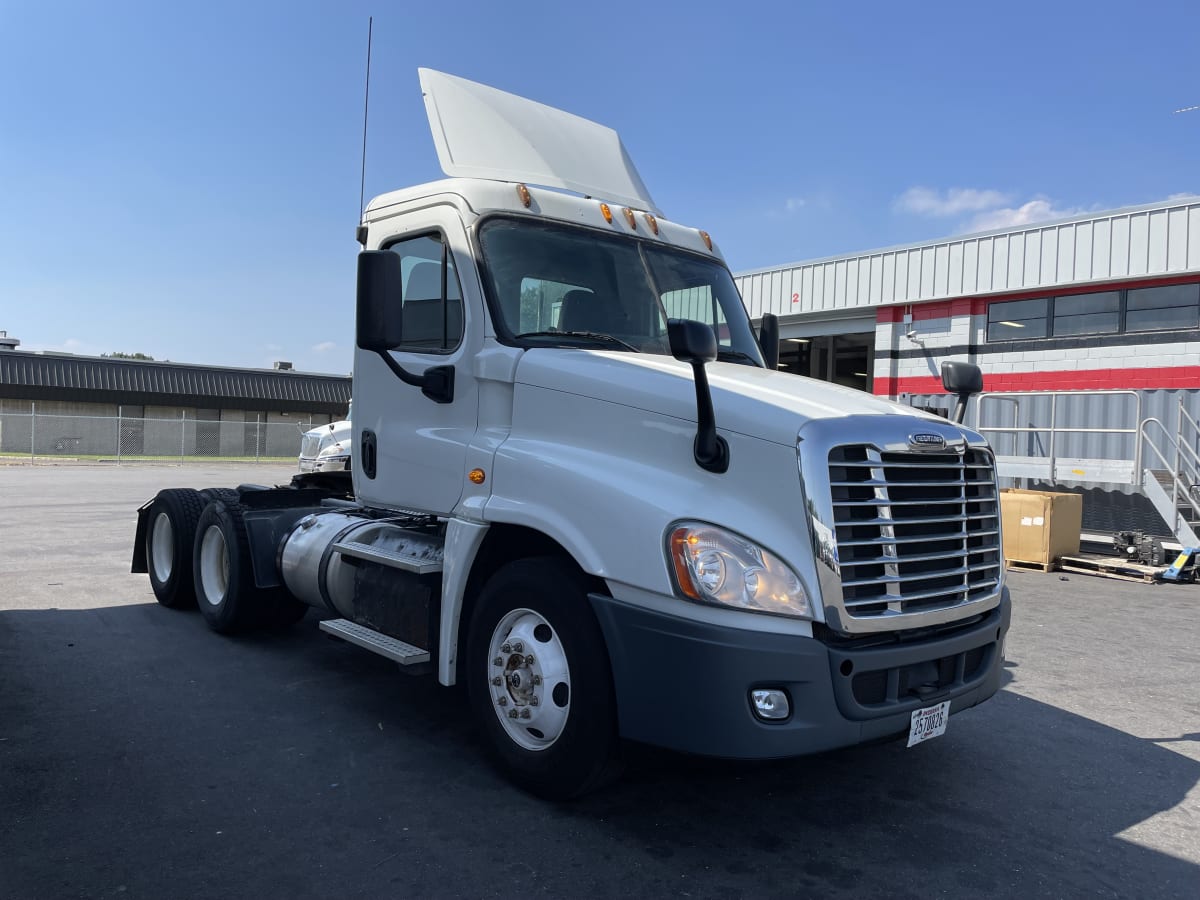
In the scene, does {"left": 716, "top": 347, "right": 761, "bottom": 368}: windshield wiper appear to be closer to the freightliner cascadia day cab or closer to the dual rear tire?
the freightliner cascadia day cab

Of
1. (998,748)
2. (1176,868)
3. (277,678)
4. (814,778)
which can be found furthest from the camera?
(277,678)

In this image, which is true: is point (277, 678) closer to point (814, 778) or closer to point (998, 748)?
point (814, 778)

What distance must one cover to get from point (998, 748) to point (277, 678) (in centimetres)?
418

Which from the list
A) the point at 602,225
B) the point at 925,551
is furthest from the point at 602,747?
the point at 602,225

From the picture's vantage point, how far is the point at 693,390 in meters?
3.71

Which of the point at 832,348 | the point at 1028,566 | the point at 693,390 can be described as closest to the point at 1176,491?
the point at 1028,566

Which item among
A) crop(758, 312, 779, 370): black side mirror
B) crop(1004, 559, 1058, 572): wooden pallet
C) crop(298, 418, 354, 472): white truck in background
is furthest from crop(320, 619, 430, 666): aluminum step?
crop(1004, 559, 1058, 572): wooden pallet

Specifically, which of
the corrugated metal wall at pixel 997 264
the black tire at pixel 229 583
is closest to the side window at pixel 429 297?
the black tire at pixel 229 583

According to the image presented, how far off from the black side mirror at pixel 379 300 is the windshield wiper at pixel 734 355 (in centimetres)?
174

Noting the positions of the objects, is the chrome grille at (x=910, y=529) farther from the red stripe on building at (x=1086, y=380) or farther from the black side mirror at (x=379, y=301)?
the red stripe on building at (x=1086, y=380)

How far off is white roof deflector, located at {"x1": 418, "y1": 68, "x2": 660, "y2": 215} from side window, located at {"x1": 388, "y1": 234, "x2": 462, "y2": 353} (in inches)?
18.4

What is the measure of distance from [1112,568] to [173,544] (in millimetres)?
10882

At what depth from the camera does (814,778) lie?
4.32 meters

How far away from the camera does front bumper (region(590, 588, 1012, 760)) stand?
128 inches
